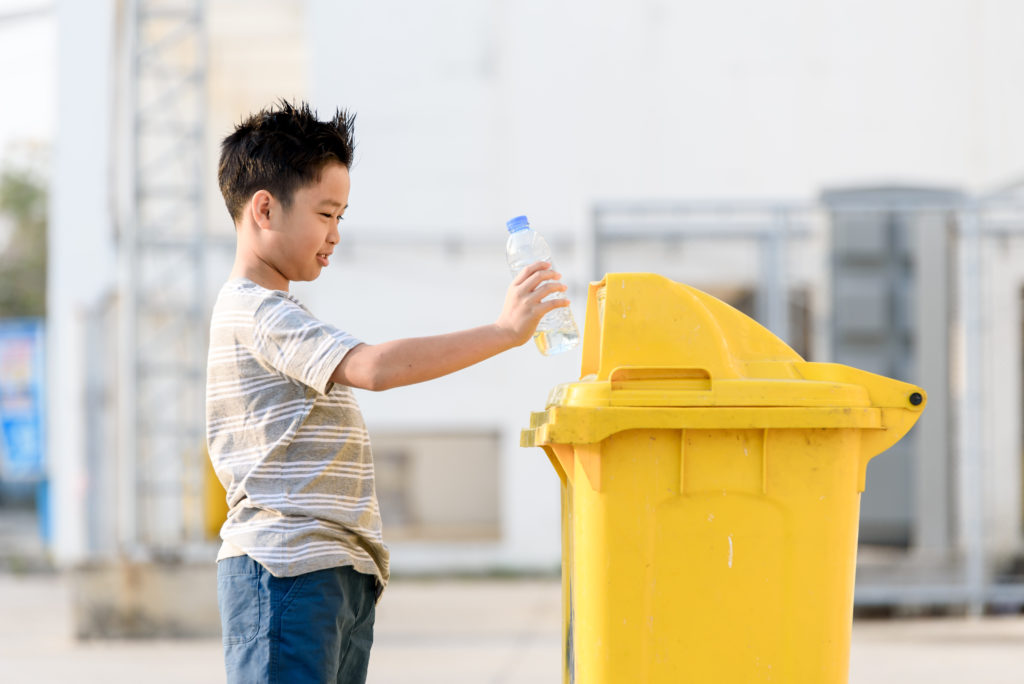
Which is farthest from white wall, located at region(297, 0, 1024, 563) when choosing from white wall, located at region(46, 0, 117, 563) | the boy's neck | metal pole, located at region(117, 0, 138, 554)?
the boy's neck

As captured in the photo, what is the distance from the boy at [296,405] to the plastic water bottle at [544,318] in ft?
1.62

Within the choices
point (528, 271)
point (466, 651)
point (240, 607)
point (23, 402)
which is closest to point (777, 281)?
point (466, 651)

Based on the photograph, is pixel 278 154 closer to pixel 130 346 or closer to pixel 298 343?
pixel 298 343

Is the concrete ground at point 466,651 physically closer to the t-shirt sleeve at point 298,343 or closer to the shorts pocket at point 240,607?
the shorts pocket at point 240,607

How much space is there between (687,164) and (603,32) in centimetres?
164

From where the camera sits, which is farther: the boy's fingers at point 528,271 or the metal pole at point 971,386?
the metal pole at point 971,386

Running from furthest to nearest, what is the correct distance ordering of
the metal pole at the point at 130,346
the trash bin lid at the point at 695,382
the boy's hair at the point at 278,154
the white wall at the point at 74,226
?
the white wall at the point at 74,226 < the metal pole at the point at 130,346 < the trash bin lid at the point at 695,382 < the boy's hair at the point at 278,154

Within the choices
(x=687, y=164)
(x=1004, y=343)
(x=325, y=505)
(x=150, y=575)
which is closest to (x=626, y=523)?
(x=325, y=505)

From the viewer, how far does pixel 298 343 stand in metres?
2.15

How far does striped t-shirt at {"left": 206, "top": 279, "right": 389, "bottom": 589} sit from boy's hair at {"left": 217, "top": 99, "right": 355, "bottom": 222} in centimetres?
18

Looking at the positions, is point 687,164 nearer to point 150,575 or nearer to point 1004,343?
point 1004,343

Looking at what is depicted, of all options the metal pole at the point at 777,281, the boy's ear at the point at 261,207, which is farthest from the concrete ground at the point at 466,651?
the boy's ear at the point at 261,207

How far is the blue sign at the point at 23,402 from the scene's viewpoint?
14.1 m

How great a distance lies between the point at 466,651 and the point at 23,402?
28.3 feet
